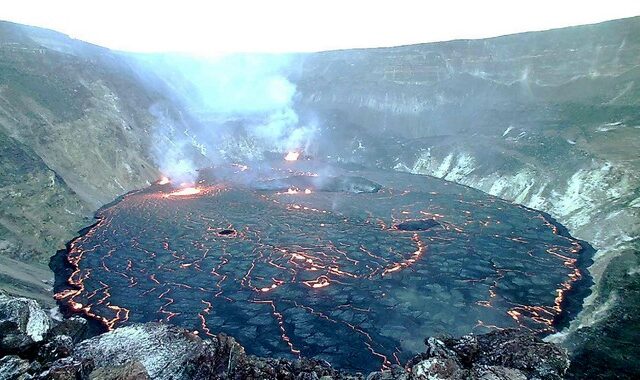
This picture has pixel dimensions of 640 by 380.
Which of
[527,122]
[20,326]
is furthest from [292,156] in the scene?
[20,326]

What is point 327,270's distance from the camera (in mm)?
36438

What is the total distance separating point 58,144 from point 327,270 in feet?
158

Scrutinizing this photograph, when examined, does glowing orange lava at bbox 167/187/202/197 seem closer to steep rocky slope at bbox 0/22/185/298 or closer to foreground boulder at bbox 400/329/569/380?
steep rocky slope at bbox 0/22/185/298

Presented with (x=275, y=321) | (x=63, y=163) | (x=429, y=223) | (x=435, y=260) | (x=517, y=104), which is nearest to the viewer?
(x=275, y=321)

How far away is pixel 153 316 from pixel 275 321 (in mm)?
8686

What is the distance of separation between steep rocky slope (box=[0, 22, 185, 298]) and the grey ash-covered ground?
3693 millimetres

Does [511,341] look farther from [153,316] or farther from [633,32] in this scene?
[633,32]

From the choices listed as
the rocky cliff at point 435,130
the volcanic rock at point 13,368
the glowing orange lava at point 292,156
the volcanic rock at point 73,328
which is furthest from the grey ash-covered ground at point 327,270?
the glowing orange lava at point 292,156

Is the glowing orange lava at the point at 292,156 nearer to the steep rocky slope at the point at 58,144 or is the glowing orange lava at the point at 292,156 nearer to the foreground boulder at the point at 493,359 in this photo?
the steep rocky slope at the point at 58,144

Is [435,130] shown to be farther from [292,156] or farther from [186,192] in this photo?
[186,192]

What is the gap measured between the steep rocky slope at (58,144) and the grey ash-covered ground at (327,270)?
369cm

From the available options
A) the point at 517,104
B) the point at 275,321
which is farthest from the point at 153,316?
the point at 517,104

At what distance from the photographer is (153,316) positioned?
28578 mm

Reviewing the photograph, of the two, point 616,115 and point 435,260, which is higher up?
point 616,115
